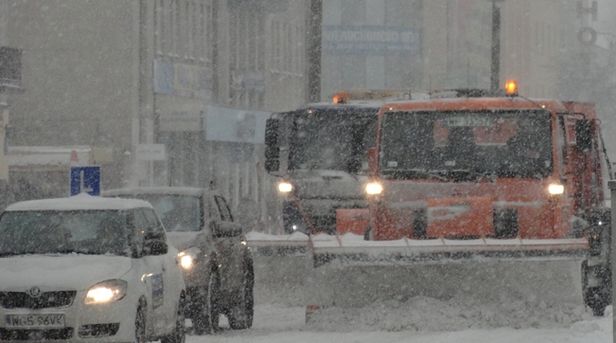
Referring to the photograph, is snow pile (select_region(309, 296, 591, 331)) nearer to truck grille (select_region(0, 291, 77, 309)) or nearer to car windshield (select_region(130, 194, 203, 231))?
car windshield (select_region(130, 194, 203, 231))

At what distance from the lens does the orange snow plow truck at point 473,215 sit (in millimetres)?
18016

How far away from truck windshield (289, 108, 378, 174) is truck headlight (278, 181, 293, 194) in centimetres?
28

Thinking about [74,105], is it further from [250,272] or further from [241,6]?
[250,272]

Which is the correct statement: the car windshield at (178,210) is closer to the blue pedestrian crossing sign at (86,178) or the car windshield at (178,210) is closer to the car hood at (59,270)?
the blue pedestrian crossing sign at (86,178)

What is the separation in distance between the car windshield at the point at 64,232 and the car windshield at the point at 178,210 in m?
3.22

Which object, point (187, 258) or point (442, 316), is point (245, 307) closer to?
point (187, 258)

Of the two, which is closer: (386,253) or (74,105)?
(386,253)

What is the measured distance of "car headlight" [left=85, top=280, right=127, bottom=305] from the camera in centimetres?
1348

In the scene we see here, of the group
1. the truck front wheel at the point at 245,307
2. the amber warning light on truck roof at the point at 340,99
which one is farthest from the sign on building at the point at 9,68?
the truck front wheel at the point at 245,307

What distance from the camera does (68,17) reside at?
49.9 meters

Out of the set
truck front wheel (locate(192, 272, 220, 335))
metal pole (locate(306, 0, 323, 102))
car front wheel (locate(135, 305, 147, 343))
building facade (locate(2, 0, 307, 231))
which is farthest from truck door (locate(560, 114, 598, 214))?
building facade (locate(2, 0, 307, 231))

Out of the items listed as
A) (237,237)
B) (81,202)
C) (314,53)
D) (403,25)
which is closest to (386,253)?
(237,237)

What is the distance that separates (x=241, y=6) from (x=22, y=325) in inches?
1782

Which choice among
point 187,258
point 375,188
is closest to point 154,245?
point 187,258
